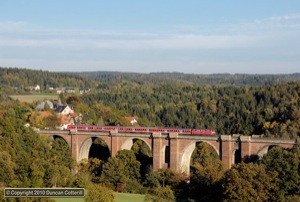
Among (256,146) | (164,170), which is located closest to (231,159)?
(256,146)

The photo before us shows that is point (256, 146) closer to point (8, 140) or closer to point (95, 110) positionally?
point (8, 140)

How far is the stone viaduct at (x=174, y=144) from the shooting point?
235ft

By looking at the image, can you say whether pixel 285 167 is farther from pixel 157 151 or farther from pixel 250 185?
pixel 157 151

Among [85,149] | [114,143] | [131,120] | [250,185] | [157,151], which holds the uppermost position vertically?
[114,143]

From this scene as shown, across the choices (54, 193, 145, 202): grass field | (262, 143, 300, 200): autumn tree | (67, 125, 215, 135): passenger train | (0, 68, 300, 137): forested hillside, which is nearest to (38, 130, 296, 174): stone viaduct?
(67, 125, 215, 135): passenger train

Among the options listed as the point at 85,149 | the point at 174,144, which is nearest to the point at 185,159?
the point at 174,144

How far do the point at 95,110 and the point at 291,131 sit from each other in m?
51.7

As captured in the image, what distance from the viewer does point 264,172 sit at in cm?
5850

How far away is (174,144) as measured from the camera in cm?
7656

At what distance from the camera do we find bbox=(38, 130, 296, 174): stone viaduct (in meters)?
71.6

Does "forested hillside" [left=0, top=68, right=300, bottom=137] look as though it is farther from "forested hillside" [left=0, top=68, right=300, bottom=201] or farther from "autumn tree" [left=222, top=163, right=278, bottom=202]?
"autumn tree" [left=222, top=163, right=278, bottom=202]

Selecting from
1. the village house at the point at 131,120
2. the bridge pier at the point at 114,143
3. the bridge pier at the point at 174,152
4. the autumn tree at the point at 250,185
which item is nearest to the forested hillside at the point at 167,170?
the autumn tree at the point at 250,185

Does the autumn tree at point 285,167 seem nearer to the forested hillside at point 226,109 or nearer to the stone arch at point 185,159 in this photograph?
the stone arch at point 185,159

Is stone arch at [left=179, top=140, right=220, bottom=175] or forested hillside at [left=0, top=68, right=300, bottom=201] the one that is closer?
forested hillside at [left=0, top=68, right=300, bottom=201]
